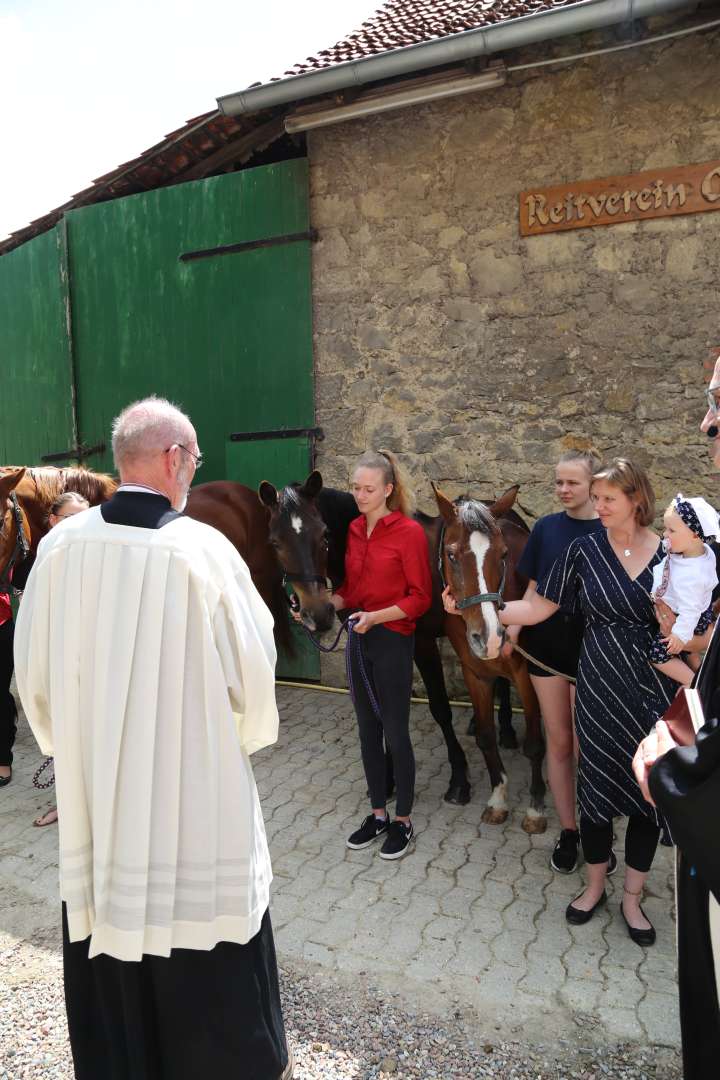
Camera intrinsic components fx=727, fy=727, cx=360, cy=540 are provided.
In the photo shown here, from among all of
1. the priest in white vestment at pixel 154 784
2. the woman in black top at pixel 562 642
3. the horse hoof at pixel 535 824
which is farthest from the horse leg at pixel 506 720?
the priest in white vestment at pixel 154 784

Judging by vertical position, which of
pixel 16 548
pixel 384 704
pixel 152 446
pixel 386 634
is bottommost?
pixel 384 704

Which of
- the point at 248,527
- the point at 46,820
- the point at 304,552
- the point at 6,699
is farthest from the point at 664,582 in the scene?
the point at 6,699

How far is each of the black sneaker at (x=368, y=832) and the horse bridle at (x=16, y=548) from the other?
2632mm

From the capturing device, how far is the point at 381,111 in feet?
17.8

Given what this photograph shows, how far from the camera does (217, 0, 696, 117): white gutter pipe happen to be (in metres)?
4.27

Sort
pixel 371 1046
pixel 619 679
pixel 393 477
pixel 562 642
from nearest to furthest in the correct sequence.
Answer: pixel 371 1046
pixel 619 679
pixel 562 642
pixel 393 477

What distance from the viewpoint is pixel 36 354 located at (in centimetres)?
776

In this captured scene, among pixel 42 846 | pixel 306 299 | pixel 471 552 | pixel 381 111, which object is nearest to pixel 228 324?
pixel 306 299

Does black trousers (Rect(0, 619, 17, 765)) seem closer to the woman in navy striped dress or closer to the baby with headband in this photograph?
the woman in navy striped dress

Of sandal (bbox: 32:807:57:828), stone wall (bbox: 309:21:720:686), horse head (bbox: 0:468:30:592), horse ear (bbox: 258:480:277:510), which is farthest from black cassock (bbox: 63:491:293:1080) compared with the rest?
stone wall (bbox: 309:21:720:686)

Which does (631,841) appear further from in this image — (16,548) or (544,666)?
(16,548)

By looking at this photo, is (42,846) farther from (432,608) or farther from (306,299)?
(306,299)

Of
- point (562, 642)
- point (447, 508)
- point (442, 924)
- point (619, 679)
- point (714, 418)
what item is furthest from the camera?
point (447, 508)

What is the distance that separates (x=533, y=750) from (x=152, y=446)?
2.81 meters
